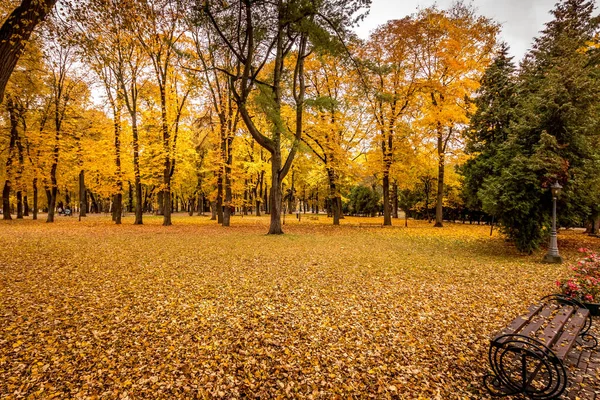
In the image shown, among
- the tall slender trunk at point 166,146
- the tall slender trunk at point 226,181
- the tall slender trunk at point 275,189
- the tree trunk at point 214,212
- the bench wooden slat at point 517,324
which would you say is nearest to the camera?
the bench wooden slat at point 517,324

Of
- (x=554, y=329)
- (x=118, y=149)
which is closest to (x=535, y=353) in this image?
(x=554, y=329)

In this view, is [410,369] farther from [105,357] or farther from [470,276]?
[470,276]

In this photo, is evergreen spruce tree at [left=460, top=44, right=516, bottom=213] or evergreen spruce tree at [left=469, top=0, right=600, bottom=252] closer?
evergreen spruce tree at [left=469, top=0, right=600, bottom=252]

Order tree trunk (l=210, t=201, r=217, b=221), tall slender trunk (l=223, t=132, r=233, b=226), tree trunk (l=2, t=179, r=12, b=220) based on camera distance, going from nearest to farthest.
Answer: tall slender trunk (l=223, t=132, r=233, b=226) < tree trunk (l=2, t=179, r=12, b=220) < tree trunk (l=210, t=201, r=217, b=221)

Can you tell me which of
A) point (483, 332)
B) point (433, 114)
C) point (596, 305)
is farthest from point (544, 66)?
point (483, 332)

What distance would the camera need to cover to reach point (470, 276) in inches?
325

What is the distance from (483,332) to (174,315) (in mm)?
5437

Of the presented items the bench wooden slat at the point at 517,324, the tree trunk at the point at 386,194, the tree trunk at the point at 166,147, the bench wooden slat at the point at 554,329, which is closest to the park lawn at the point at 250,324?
the bench wooden slat at the point at 517,324

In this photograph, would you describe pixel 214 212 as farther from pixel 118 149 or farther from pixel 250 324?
pixel 250 324

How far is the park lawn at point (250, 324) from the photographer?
3428 mm

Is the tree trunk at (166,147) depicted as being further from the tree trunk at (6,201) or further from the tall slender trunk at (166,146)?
the tree trunk at (6,201)

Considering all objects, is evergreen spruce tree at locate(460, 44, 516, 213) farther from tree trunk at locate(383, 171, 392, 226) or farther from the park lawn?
tree trunk at locate(383, 171, 392, 226)

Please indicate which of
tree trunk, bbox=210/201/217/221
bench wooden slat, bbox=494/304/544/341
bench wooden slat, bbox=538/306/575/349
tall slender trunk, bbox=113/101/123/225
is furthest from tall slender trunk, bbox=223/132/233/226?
bench wooden slat, bbox=538/306/575/349

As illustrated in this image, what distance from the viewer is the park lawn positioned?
343 centimetres
